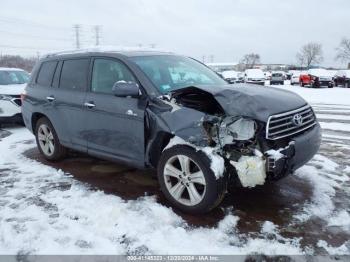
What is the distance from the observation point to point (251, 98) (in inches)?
154

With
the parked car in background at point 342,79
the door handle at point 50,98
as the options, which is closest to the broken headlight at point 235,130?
the door handle at point 50,98

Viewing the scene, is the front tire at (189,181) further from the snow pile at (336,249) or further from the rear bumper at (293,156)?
the snow pile at (336,249)

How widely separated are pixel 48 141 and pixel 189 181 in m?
3.18

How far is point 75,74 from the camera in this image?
17.8 ft

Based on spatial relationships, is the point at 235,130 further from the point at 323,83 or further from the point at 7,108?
the point at 323,83

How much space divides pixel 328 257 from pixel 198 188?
4.67ft

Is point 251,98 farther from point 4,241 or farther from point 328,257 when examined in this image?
point 4,241

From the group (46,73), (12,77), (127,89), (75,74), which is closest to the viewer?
(127,89)

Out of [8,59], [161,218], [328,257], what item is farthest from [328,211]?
[8,59]

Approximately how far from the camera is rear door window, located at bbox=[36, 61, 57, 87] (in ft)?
19.6

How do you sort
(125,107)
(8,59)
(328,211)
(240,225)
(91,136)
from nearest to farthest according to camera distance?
1. (240,225)
2. (328,211)
3. (125,107)
4. (91,136)
5. (8,59)

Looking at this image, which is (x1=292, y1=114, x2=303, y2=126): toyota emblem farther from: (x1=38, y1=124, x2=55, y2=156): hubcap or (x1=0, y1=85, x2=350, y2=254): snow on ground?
(x1=38, y1=124, x2=55, y2=156): hubcap

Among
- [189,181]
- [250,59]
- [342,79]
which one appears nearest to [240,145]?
[189,181]

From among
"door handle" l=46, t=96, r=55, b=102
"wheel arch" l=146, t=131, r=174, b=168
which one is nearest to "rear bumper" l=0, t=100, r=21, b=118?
"door handle" l=46, t=96, r=55, b=102
